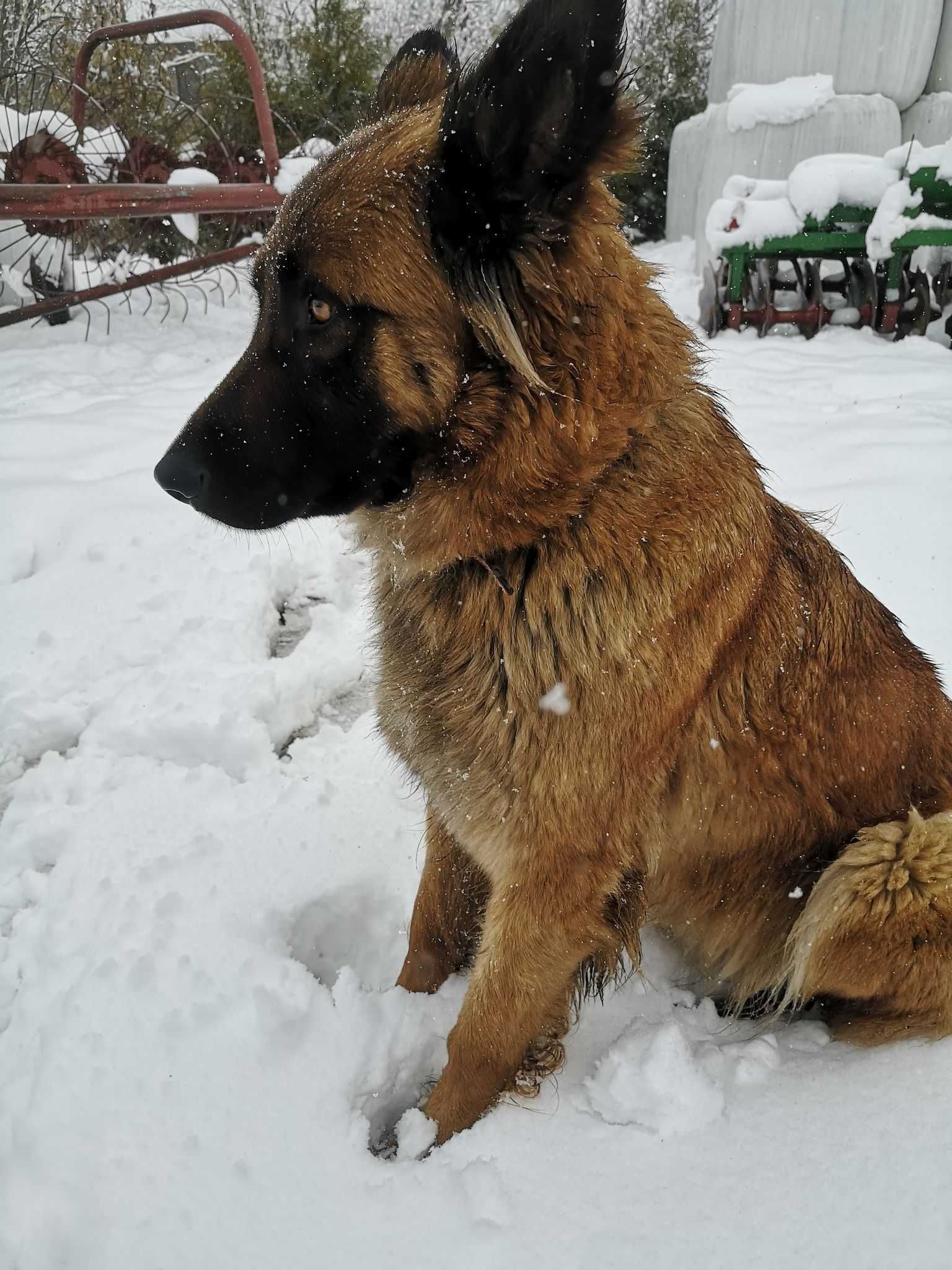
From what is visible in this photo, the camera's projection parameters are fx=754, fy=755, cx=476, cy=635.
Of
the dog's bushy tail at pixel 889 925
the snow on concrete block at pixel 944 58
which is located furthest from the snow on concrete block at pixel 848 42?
the dog's bushy tail at pixel 889 925

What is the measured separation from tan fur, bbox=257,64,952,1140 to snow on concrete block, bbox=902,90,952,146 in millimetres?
12451

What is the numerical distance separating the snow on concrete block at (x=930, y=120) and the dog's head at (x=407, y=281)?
1258 cm

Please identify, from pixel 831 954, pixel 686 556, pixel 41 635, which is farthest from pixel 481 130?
pixel 41 635

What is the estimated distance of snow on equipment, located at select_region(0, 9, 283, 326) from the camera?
5.46 meters

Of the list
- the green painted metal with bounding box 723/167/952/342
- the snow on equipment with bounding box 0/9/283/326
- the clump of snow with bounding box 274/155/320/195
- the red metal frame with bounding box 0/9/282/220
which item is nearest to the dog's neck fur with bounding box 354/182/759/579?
the red metal frame with bounding box 0/9/282/220

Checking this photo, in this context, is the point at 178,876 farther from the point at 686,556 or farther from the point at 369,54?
the point at 369,54

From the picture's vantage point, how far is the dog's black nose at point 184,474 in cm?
153

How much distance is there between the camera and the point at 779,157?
10.7 m

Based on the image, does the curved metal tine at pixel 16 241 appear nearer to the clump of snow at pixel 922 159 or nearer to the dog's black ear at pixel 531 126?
the dog's black ear at pixel 531 126

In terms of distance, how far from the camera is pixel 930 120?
35.5ft

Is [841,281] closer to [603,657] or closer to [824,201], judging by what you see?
[824,201]

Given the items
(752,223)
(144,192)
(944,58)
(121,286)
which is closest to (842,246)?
(752,223)

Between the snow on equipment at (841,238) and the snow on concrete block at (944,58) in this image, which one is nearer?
the snow on equipment at (841,238)

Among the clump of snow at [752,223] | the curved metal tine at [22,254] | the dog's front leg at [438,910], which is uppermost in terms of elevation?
the clump of snow at [752,223]
